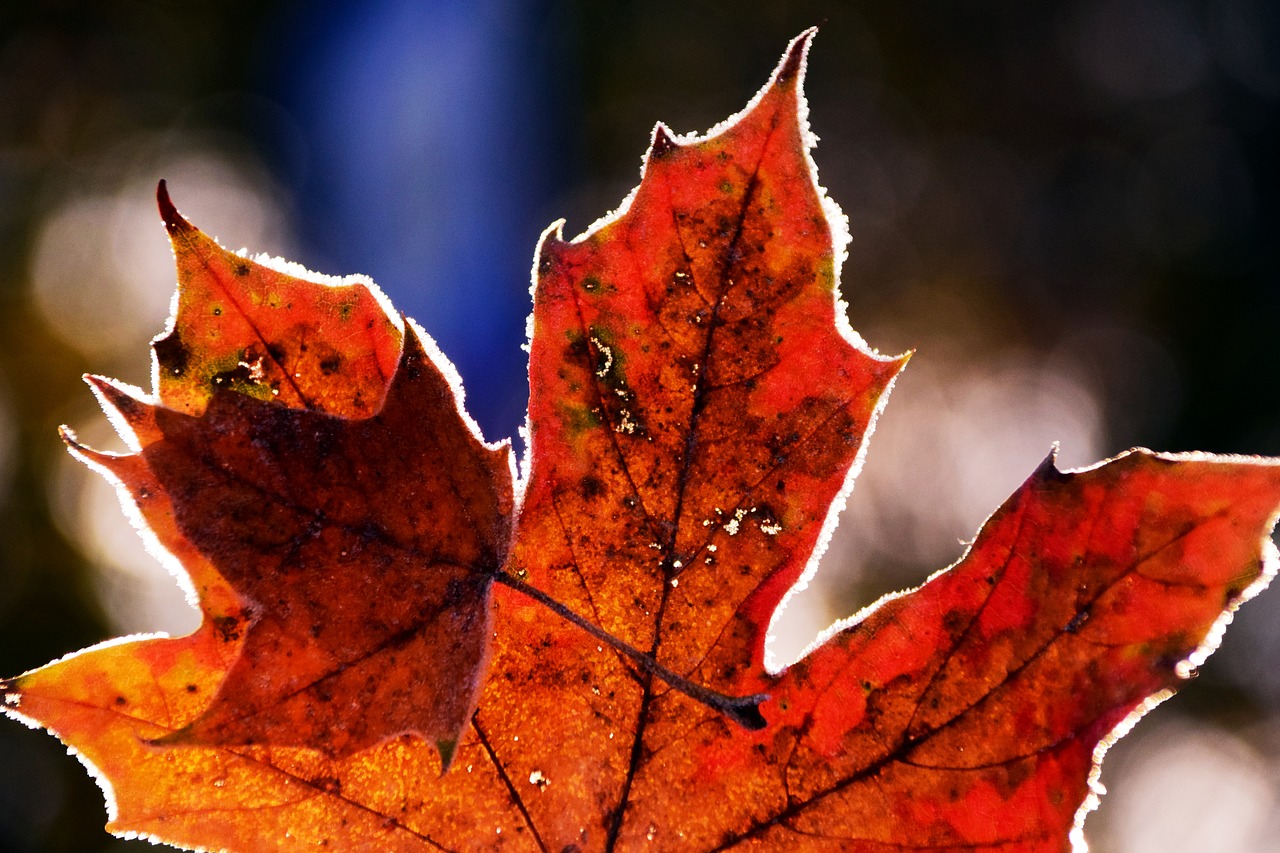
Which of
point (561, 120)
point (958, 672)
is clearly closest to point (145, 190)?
point (561, 120)

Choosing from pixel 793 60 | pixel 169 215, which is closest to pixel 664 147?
pixel 793 60

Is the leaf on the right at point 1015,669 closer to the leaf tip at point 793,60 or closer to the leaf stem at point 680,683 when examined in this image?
the leaf stem at point 680,683

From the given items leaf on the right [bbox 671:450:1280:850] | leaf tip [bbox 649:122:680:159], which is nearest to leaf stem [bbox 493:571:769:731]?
leaf on the right [bbox 671:450:1280:850]

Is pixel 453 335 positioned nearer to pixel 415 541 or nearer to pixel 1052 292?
pixel 1052 292

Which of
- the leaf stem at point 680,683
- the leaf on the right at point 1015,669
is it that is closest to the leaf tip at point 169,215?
the leaf stem at point 680,683

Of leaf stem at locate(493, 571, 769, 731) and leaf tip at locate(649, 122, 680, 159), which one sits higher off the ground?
leaf tip at locate(649, 122, 680, 159)

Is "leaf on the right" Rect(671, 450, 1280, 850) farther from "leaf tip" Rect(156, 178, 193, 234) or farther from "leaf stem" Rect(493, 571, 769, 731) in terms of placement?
"leaf tip" Rect(156, 178, 193, 234)

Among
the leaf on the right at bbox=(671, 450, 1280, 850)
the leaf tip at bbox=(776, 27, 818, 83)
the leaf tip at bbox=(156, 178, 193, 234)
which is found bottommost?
the leaf on the right at bbox=(671, 450, 1280, 850)

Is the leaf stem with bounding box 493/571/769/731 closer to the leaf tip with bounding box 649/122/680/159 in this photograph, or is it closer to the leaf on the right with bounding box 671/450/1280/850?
the leaf on the right with bounding box 671/450/1280/850
